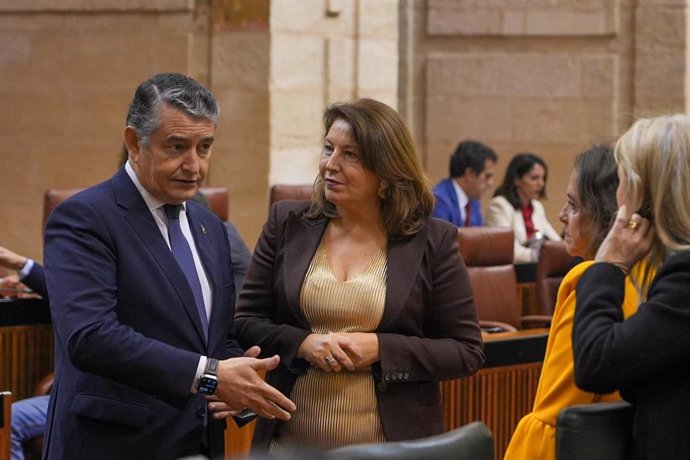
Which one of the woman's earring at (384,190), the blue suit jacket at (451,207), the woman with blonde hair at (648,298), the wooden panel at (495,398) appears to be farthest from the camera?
the blue suit jacket at (451,207)

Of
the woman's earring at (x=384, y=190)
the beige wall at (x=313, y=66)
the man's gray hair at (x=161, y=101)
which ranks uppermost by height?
the beige wall at (x=313, y=66)

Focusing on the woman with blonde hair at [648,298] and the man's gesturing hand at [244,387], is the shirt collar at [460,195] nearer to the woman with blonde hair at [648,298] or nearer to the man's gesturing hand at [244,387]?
the man's gesturing hand at [244,387]

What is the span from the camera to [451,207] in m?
7.93

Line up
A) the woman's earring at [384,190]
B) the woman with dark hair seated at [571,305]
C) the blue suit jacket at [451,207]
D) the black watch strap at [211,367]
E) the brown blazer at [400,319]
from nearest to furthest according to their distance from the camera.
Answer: the woman with dark hair seated at [571,305], the black watch strap at [211,367], the brown blazer at [400,319], the woman's earring at [384,190], the blue suit jacket at [451,207]

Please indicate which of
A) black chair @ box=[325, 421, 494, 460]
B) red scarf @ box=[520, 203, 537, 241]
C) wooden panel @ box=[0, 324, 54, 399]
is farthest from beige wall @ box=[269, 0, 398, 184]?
black chair @ box=[325, 421, 494, 460]

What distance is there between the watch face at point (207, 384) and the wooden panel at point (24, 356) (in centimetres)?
209

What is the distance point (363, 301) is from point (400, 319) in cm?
9

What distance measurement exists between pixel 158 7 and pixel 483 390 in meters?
3.99

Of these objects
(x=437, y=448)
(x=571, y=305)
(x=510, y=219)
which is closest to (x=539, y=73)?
(x=510, y=219)

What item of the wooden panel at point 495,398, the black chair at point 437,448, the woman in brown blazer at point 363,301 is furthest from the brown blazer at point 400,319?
the wooden panel at point 495,398

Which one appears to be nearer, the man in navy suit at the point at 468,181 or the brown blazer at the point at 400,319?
the brown blazer at the point at 400,319

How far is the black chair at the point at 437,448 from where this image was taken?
6.30 ft

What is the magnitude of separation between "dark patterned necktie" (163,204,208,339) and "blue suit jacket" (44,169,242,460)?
0.05 meters

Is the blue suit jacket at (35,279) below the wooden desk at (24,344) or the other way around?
the other way around
